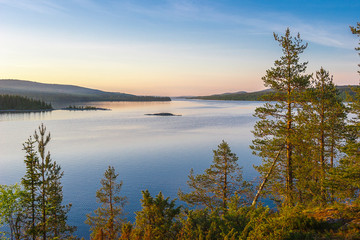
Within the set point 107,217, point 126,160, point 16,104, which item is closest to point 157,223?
point 107,217

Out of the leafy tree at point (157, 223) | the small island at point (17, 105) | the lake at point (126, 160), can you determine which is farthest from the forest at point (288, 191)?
the small island at point (17, 105)

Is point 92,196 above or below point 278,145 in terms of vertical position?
below

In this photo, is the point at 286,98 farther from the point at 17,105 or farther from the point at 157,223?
the point at 17,105

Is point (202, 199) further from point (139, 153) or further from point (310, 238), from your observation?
point (139, 153)

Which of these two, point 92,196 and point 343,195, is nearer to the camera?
point 343,195

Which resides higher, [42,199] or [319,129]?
[319,129]

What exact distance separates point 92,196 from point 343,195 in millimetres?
29384

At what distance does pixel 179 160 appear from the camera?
4953 cm

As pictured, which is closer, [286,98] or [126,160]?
[286,98]

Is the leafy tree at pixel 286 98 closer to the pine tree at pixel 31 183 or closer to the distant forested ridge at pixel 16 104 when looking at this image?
the pine tree at pixel 31 183

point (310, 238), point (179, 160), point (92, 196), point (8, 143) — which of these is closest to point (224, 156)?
point (310, 238)

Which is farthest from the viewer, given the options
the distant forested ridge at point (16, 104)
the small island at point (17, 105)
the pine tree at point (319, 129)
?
the distant forested ridge at point (16, 104)

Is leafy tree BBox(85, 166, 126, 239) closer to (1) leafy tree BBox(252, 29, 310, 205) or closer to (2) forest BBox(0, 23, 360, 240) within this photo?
(2) forest BBox(0, 23, 360, 240)

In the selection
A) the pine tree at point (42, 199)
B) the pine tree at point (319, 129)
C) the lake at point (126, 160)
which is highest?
the pine tree at point (319, 129)
